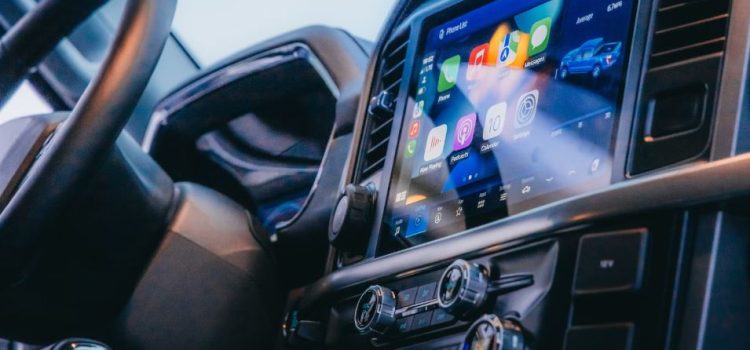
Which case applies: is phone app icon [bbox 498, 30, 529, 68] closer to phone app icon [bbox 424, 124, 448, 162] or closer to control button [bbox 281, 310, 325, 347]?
phone app icon [bbox 424, 124, 448, 162]

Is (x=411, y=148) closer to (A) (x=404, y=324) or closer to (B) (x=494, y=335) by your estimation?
(A) (x=404, y=324)

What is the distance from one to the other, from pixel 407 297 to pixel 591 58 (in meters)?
0.27

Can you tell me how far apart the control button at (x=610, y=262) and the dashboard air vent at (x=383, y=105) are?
1.46ft

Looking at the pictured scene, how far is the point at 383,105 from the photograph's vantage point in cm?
118

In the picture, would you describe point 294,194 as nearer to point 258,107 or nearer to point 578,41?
point 258,107

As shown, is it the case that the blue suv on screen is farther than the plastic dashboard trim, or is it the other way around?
the blue suv on screen

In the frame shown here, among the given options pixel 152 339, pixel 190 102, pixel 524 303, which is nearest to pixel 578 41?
pixel 524 303

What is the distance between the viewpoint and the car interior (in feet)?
2.27

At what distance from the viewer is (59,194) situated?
0.95 meters

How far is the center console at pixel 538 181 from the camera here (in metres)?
0.69

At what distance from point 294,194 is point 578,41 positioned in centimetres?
77

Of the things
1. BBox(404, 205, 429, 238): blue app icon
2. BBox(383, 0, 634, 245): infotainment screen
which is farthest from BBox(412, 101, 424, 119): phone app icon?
BBox(404, 205, 429, 238): blue app icon

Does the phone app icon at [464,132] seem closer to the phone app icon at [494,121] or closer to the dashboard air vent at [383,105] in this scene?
the phone app icon at [494,121]

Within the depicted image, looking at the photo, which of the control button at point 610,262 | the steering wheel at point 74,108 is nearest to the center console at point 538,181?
the control button at point 610,262
